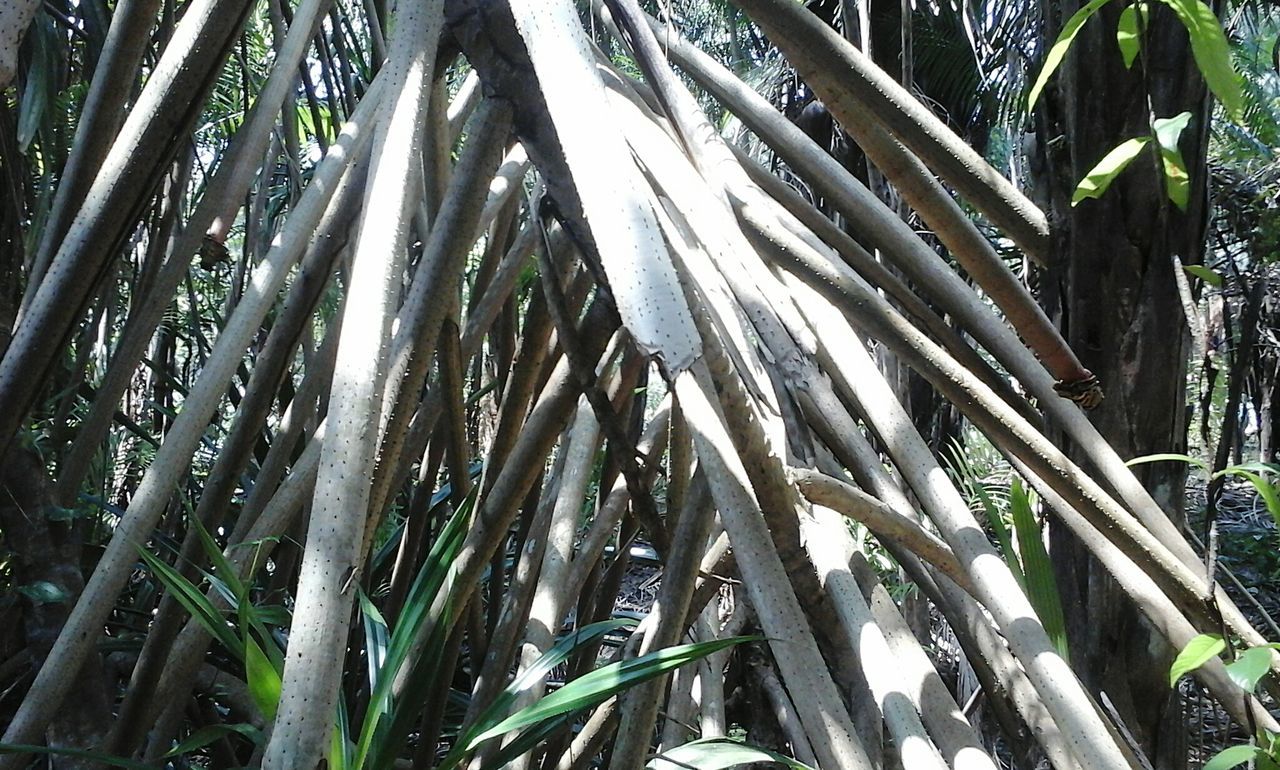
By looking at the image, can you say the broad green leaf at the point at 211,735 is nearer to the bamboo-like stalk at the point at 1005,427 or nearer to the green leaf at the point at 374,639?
the green leaf at the point at 374,639

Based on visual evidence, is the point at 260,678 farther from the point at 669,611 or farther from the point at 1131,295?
the point at 1131,295

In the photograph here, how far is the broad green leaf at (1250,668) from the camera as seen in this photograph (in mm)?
566

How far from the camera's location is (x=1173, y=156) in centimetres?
69

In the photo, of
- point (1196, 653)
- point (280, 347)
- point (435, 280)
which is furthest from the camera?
point (280, 347)

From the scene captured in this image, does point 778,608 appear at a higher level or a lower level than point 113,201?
lower

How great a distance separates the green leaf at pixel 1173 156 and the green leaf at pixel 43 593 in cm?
103

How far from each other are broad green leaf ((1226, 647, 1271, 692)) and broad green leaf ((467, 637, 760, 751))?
292 millimetres

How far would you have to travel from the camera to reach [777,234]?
723 millimetres

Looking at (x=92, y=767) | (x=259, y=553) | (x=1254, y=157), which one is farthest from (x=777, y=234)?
(x=1254, y=157)

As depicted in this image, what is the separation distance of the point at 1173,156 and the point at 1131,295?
158mm

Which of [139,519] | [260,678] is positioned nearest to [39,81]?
[139,519]

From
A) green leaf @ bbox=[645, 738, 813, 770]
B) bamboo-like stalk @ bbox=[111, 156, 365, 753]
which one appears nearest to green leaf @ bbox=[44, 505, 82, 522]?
bamboo-like stalk @ bbox=[111, 156, 365, 753]

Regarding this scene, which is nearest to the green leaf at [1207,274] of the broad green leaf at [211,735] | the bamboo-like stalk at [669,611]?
the bamboo-like stalk at [669,611]

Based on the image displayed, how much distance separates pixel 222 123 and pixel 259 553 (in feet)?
7.45
